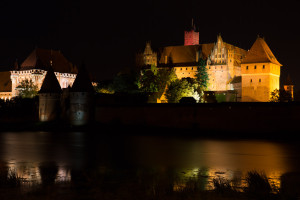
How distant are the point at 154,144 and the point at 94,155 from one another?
5750 millimetres

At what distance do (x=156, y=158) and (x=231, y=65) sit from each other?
37.2m

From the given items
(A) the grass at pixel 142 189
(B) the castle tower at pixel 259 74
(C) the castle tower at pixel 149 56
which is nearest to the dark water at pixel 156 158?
(A) the grass at pixel 142 189

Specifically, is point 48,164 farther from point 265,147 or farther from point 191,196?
point 265,147

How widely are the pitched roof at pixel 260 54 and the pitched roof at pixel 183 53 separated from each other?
14534mm

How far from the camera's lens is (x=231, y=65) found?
54.1 meters

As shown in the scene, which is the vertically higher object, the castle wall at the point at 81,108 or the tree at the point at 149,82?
the tree at the point at 149,82

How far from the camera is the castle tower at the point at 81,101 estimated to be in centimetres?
3525

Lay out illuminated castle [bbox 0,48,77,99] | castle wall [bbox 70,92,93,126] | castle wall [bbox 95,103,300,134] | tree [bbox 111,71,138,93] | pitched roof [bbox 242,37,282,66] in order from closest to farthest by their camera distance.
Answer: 1. castle wall [bbox 95,103,300,134]
2. castle wall [bbox 70,92,93,126]
3. pitched roof [bbox 242,37,282,66]
4. tree [bbox 111,71,138,93]
5. illuminated castle [bbox 0,48,77,99]

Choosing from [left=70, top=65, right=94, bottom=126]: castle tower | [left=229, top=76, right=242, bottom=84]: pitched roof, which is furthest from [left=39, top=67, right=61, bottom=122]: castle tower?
Result: [left=229, top=76, right=242, bottom=84]: pitched roof

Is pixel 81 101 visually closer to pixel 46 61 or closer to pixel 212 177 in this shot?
pixel 212 177

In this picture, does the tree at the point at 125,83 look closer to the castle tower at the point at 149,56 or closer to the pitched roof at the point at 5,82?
the castle tower at the point at 149,56

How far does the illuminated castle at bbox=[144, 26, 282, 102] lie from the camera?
4306 centimetres

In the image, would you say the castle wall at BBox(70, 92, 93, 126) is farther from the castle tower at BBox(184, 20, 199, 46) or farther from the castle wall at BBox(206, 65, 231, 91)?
the castle tower at BBox(184, 20, 199, 46)

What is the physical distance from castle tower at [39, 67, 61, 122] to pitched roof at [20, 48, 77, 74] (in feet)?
71.1
